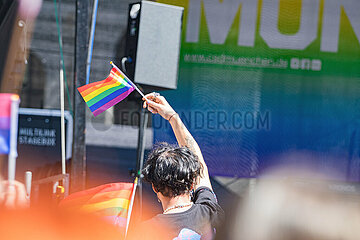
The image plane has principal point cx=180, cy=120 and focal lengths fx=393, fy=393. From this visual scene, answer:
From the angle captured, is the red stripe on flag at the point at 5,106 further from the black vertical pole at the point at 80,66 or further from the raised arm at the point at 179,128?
the black vertical pole at the point at 80,66

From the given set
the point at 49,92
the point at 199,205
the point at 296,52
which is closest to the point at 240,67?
the point at 296,52

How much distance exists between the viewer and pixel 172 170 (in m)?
1.36

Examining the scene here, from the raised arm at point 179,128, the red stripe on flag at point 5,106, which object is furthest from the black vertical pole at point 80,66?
the red stripe on flag at point 5,106

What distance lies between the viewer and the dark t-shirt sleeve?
1407 mm

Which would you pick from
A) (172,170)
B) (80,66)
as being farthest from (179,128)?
(80,66)

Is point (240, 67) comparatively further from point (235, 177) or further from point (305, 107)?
point (235, 177)

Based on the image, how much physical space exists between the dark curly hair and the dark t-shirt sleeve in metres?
0.07

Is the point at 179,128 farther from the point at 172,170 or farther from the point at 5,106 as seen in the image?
the point at 5,106

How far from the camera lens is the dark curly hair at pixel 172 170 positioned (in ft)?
4.48

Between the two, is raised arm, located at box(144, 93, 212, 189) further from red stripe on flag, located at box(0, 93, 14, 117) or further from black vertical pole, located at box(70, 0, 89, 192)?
black vertical pole, located at box(70, 0, 89, 192)

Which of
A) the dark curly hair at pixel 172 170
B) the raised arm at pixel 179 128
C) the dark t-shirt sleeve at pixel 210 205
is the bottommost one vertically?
the dark t-shirt sleeve at pixel 210 205

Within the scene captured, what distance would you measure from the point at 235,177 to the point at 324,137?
121 centimetres

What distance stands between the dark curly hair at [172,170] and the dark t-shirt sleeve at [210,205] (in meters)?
0.07

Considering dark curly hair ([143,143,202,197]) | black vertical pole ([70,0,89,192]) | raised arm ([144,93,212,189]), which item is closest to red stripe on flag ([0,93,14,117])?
dark curly hair ([143,143,202,197])
